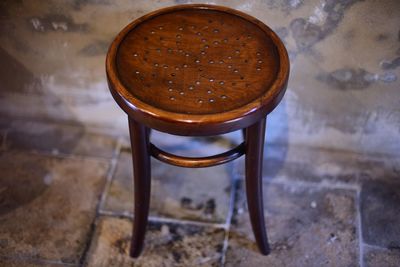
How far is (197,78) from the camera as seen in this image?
1.43 meters

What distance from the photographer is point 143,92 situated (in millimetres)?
1392

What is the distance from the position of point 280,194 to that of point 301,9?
2.78ft

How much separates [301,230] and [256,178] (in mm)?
526

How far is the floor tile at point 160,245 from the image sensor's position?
6.46 ft

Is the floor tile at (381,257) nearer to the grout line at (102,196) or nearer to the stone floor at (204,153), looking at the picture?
the stone floor at (204,153)

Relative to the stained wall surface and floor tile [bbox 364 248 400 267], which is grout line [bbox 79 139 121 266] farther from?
floor tile [bbox 364 248 400 267]

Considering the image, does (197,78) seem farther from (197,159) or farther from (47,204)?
(47,204)

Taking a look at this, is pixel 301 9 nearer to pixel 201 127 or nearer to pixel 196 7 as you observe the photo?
pixel 196 7

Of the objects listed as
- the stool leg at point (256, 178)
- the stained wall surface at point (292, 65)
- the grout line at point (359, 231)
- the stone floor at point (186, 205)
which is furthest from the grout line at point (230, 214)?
the grout line at point (359, 231)

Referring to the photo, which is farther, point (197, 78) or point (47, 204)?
point (47, 204)

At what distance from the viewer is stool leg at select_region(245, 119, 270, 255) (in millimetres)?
1517

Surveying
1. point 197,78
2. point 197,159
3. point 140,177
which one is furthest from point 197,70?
point 140,177

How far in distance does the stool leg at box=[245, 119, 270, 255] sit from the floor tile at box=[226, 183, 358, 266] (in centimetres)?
8

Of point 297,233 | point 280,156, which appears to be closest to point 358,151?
point 280,156
